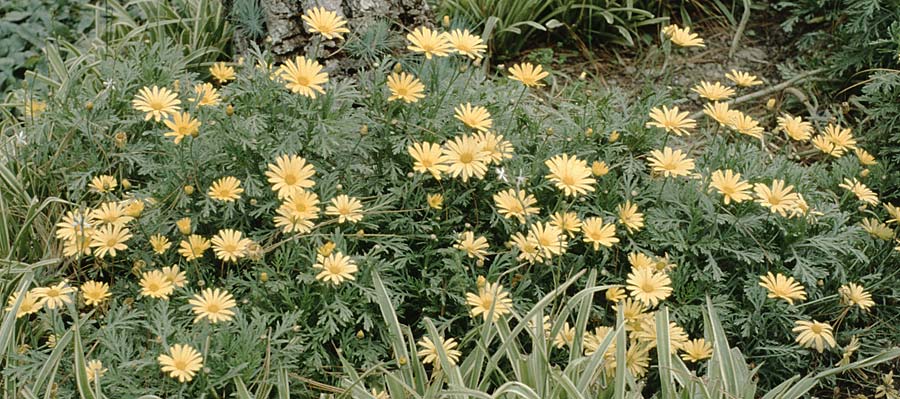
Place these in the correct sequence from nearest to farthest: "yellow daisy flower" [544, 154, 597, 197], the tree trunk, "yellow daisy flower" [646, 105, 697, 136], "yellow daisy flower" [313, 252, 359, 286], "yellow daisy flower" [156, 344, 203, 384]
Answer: "yellow daisy flower" [156, 344, 203, 384], "yellow daisy flower" [313, 252, 359, 286], "yellow daisy flower" [544, 154, 597, 197], "yellow daisy flower" [646, 105, 697, 136], the tree trunk

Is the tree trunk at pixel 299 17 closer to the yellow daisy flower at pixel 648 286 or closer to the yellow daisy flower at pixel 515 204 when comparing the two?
the yellow daisy flower at pixel 515 204

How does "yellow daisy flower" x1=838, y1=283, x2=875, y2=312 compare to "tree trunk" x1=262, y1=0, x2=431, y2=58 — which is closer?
"yellow daisy flower" x1=838, y1=283, x2=875, y2=312

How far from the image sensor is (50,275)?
2711 millimetres

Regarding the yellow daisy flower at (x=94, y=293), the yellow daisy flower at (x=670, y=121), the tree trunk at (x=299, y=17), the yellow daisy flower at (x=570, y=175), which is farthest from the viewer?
the tree trunk at (x=299, y=17)

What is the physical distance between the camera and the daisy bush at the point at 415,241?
7.54ft

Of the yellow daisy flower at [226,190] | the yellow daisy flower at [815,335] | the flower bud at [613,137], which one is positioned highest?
the yellow daisy flower at [226,190]

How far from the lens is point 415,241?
2578mm

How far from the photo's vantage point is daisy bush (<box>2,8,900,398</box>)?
2299 mm

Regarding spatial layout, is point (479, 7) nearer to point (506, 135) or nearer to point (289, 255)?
point (506, 135)

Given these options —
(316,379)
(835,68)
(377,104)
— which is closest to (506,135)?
(377,104)

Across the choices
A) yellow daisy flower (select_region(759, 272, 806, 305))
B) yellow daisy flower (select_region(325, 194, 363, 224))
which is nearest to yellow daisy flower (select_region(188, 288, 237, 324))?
yellow daisy flower (select_region(325, 194, 363, 224))

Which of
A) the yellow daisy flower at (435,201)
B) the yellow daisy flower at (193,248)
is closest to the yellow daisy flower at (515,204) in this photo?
the yellow daisy flower at (435,201)

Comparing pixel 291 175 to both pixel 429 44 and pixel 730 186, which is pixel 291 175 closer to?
pixel 429 44

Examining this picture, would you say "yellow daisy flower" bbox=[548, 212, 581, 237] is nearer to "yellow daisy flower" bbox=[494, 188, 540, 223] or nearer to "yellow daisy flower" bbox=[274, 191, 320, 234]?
"yellow daisy flower" bbox=[494, 188, 540, 223]
